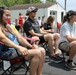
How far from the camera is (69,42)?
19.0 ft

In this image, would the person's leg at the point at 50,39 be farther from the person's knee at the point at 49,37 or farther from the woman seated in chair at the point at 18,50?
the woman seated in chair at the point at 18,50

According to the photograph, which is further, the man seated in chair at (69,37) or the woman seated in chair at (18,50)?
the man seated in chair at (69,37)

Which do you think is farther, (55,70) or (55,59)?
(55,59)

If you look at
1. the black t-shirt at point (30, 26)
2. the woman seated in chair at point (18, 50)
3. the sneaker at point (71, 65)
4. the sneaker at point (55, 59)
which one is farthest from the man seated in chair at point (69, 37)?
the woman seated in chair at point (18, 50)

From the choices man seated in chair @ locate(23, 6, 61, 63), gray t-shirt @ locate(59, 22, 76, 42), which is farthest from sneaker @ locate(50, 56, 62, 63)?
gray t-shirt @ locate(59, 22, 76, 42)

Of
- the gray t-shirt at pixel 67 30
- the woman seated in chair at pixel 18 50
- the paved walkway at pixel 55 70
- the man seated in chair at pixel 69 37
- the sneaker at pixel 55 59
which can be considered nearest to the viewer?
the woman seated in chair at pixel 18 50

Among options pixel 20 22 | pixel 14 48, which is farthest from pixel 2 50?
pixel 20 22

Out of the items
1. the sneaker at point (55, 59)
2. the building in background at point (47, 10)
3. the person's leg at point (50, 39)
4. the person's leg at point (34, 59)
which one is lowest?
the building in background at point (47, 10)

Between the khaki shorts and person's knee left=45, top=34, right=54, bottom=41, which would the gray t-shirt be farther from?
person's knee left=45, top=34, right=54, bottom=41

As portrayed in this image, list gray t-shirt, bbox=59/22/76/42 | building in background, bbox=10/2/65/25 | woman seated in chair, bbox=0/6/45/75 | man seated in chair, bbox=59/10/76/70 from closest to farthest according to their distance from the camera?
woman seated in chair, bbox=0/6/45/75 → man seated in chair, bbox=59/10/76/70 → gray t-shirt, bbox=59/22/76/42 → building in background, bbox=10/2/65/25

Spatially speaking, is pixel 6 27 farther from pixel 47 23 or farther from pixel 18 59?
pixel 47 23

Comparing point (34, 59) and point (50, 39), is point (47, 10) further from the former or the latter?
point (34, 59)

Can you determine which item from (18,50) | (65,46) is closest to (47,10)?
(65,46)

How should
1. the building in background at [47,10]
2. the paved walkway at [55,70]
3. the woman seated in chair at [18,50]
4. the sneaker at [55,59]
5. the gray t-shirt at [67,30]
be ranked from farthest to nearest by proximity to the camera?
the building in background at [47,10] < the sneaker at [55,59] < the gray t-shirt at [67,30] < the paved walkway at [55,70] < the woman seated in chair at [18,50]
